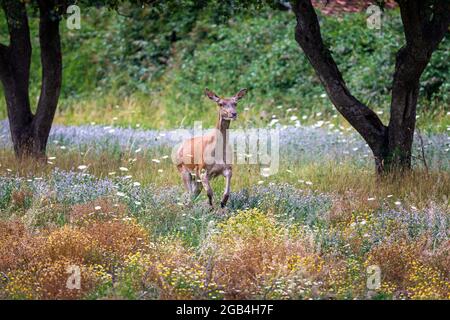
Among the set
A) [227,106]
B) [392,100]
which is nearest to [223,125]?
[227,106]

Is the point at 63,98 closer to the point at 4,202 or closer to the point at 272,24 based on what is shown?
the point at 272,24

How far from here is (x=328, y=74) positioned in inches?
496

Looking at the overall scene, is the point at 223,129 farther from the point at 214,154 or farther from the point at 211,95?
the point at 211,95

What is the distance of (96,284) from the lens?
8234 millimetres

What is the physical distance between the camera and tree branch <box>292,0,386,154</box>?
41.1 feet

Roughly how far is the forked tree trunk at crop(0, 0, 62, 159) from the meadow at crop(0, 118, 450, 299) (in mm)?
557

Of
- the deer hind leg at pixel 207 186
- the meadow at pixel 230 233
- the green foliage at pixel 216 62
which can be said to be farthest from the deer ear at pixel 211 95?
the green foliage at pixel 216 62

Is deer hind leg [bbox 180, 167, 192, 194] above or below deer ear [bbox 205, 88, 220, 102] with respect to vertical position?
below

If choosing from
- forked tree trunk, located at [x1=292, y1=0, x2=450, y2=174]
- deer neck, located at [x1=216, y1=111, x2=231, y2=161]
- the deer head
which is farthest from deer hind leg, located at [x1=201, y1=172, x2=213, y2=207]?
forked tree trunk, located at [x1=292, y1=0, x2=450, y2=174]

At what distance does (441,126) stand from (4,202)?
9.17 m

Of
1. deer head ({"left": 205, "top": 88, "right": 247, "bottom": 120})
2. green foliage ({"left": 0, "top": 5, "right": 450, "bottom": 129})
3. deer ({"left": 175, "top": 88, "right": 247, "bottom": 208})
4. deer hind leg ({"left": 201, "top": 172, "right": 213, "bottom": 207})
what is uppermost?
green foliage ({"left": 0, "top": 5, "right": 450, "bottom": 129})

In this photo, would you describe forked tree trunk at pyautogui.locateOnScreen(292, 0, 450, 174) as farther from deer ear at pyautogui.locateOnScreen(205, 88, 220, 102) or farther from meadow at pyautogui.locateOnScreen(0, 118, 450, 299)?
deer ear at pyautogui.locateOnScreen(205, 88, 220, 102)

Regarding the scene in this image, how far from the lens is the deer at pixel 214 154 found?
38.3 ft

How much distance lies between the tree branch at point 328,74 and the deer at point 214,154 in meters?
1.37
